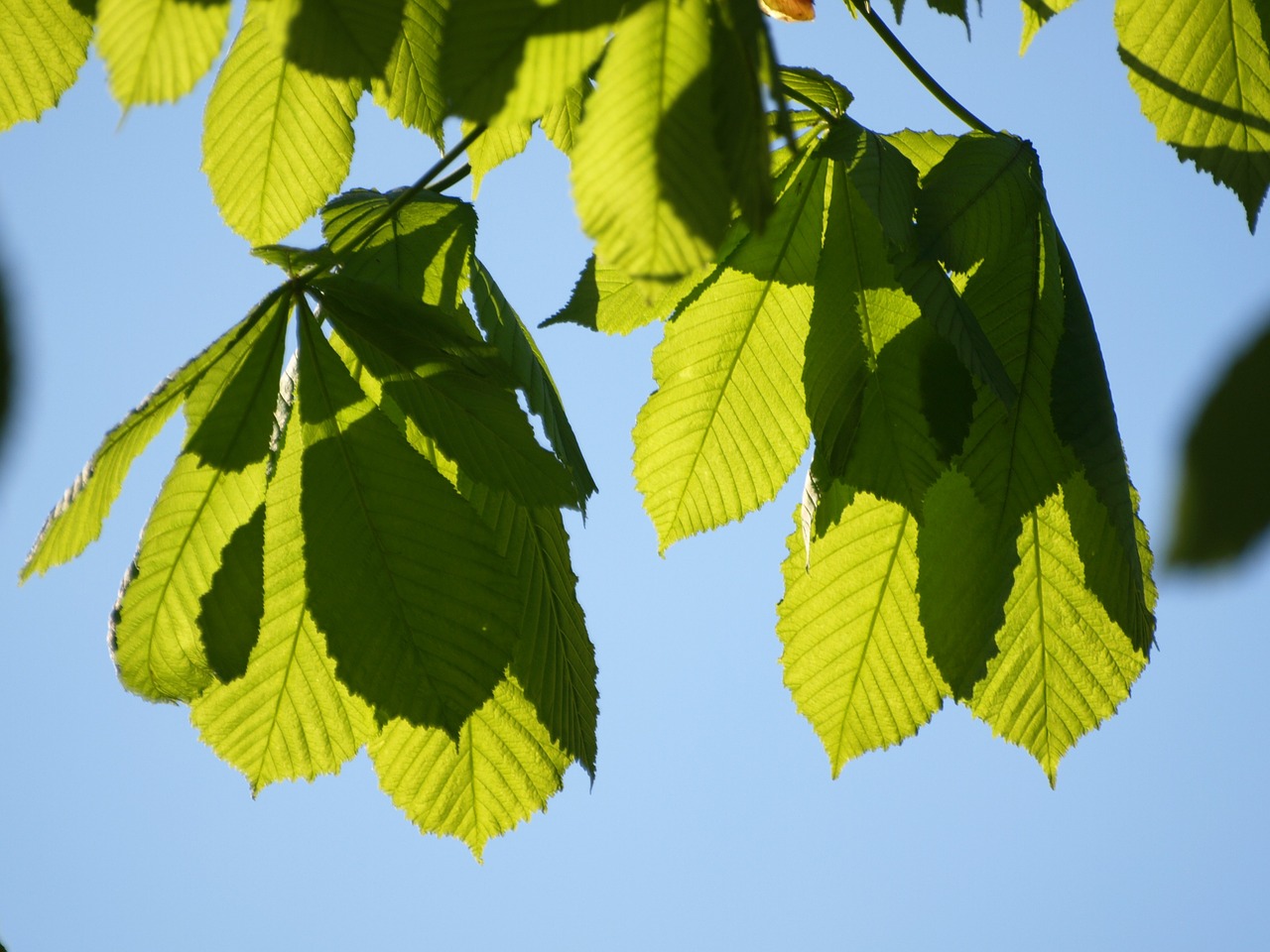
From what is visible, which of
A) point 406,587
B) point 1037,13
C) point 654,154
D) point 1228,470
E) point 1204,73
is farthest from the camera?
point 1037,13

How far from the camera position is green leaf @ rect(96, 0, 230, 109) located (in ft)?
1.85

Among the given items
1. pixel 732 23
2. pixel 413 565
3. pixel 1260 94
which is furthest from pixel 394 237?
pixel 1260 94

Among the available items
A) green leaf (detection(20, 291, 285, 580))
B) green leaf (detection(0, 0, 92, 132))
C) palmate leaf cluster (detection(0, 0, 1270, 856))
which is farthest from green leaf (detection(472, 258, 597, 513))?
green leaf (detection(0, 0, 92, 132))

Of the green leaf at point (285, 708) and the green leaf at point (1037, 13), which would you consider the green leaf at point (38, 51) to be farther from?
the green leaf at point (1037, 13)

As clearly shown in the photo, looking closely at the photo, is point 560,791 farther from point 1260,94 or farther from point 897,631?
point 1260,94

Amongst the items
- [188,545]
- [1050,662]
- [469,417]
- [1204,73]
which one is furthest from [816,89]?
[188,545]

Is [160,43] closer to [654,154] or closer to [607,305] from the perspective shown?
[654,154]

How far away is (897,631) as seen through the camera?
3.06 ft

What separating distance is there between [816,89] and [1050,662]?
0.52 metres

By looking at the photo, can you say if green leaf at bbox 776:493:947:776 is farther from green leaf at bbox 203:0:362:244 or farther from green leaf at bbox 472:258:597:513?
green leaf at bbox 203:0:362:244

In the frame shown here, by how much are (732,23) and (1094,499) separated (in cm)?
52

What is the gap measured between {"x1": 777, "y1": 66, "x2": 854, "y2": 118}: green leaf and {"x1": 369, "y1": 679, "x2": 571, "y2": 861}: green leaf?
561mm

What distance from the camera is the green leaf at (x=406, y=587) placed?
79cm

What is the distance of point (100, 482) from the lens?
2.85 ft
